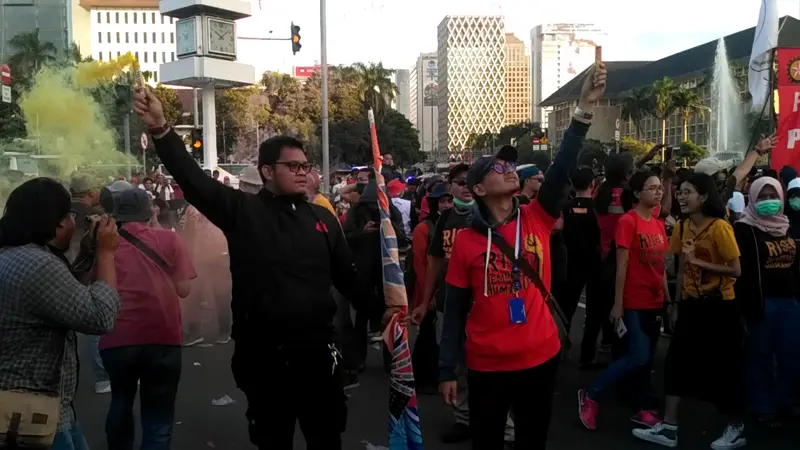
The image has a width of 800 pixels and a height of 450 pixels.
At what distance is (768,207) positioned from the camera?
17.2 ft

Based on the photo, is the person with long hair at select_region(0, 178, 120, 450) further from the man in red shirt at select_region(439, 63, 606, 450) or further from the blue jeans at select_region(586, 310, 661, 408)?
the blue jeans at select_region(586, 310, 661, 408)

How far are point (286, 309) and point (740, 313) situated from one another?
11.9 feet

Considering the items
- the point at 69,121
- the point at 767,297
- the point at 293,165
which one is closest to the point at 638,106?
the point at 69,121

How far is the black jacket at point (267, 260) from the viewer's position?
332 cm

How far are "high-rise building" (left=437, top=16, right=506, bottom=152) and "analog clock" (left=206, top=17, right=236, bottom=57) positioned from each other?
527ft

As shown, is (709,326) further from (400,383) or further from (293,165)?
(293,165)

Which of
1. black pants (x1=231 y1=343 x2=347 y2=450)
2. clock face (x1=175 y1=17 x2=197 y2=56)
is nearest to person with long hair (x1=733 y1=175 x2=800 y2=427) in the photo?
black pants (x1=231 y1=343 x2=347 y2=450)

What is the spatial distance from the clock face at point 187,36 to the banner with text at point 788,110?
2896cm

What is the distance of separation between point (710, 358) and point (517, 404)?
2251 mm

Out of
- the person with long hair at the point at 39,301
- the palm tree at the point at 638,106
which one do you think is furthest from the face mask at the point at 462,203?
the palm tree at the point at 638,106

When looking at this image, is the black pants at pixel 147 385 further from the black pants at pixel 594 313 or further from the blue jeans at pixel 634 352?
the black pants at pixel 594 313

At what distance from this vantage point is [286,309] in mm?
3324

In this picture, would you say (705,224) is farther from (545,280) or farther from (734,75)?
(734,75)

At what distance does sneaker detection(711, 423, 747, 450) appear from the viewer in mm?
5195
